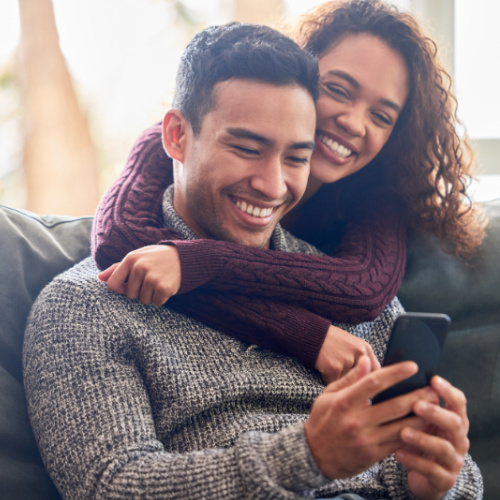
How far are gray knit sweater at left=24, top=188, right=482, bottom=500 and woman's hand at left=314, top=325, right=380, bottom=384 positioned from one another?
4 centimetres

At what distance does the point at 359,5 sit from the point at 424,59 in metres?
0.21

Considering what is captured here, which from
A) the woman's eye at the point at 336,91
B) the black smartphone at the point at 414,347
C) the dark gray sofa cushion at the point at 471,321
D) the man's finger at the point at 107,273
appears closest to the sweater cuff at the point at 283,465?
the black smartphone at the point at 414,347

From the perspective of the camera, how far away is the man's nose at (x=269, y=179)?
1.09 metres

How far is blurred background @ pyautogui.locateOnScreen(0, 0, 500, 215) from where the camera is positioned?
208cm

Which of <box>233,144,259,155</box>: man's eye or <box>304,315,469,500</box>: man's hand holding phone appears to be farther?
<box>233,144,259,155</box>: man's eye

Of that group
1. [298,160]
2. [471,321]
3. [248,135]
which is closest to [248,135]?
[248,135]

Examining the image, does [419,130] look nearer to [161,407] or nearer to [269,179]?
[269,179]

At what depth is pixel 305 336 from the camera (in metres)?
1.07

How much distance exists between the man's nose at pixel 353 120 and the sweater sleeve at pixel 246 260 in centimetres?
24

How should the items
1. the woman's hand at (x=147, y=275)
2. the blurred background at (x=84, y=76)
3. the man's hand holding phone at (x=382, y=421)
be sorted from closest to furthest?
the man's hand holding phone at (x=382, y=421)
the woman's hand at (x=147, y=275)
the blurred background at (x=84, y=76)

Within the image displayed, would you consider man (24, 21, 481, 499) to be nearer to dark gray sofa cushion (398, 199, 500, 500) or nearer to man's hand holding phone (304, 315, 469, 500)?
man's hand holding phone (304, 315, 469, 500)

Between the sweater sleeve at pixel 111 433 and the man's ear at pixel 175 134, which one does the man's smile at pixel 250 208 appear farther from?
the sweater sleeve at pixel 111 433

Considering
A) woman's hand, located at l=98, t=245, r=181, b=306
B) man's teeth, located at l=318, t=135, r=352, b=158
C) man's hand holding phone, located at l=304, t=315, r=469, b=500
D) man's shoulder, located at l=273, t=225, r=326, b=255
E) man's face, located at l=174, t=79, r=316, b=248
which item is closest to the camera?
man's hand holding phone, located at l=304, t=315, r=469, b=500

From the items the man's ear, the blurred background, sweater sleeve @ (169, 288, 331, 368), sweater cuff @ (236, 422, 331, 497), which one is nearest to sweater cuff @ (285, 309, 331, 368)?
sweater sleeve @ (169, 288, 331, 368)
